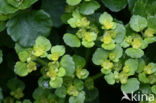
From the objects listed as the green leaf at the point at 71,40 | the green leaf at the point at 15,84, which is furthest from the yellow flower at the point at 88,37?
the green leaf at the point at 15,84

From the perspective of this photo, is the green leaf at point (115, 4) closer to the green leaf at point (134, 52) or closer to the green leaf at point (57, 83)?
the green leaf at point (134, 52)

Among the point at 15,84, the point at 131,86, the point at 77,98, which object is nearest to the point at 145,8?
the point at 131,86

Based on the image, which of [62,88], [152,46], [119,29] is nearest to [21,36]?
[62,88]

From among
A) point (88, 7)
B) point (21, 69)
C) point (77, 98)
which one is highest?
point (88, 7)

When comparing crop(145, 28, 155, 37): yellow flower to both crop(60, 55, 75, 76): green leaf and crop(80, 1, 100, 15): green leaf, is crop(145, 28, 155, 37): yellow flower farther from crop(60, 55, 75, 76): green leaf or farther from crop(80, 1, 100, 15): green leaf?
crop(60, 55, 75, 76): green leaf

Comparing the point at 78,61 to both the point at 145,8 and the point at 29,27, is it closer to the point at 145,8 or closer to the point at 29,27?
the point at 29,27

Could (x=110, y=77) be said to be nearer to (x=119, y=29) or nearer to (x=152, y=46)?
(x=119, y=29)
